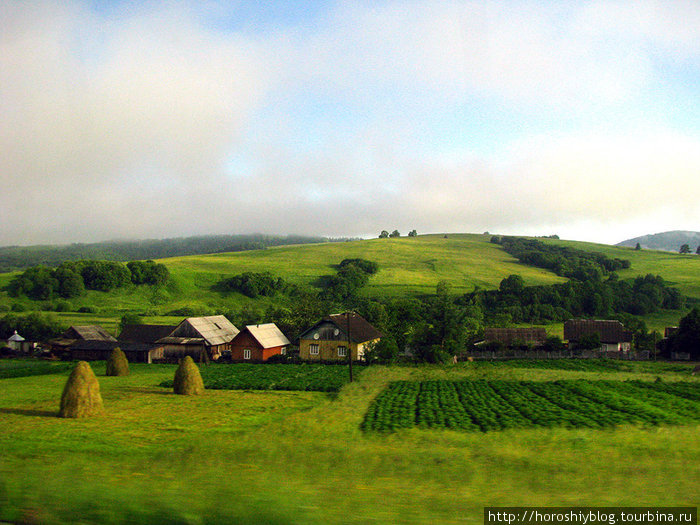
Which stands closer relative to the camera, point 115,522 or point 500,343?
point 115,522

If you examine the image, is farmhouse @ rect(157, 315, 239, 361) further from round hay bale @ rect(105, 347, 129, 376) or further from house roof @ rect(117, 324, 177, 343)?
round hay bale @ rect(105, 347, 129, 376)

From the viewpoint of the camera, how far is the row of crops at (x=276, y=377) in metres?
42.5

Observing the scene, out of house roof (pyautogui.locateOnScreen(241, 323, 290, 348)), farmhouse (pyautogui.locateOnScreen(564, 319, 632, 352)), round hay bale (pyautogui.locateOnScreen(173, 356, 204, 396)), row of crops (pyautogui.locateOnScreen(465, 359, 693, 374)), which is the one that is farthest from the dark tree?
round hay bale (pyautogui.locateOnScreen(173, 356, 204, 396))

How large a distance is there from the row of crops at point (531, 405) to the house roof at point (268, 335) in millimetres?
29533

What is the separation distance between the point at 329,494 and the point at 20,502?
5.14 m

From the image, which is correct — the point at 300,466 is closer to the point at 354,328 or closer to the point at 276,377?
the point at 276,377

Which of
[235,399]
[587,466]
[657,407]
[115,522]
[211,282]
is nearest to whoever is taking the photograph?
[115,522]

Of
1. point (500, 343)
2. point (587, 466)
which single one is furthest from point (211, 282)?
point (587, 466)

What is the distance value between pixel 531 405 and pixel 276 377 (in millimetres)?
27089

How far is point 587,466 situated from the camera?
13.8 meters

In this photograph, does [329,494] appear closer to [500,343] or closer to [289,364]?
[289,364]

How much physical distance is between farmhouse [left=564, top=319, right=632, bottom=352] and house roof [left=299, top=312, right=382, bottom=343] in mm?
31171

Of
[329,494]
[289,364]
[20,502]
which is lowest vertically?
[289,364]

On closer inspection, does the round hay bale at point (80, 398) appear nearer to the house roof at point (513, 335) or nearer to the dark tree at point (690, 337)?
the house roof at point (513, 335)
